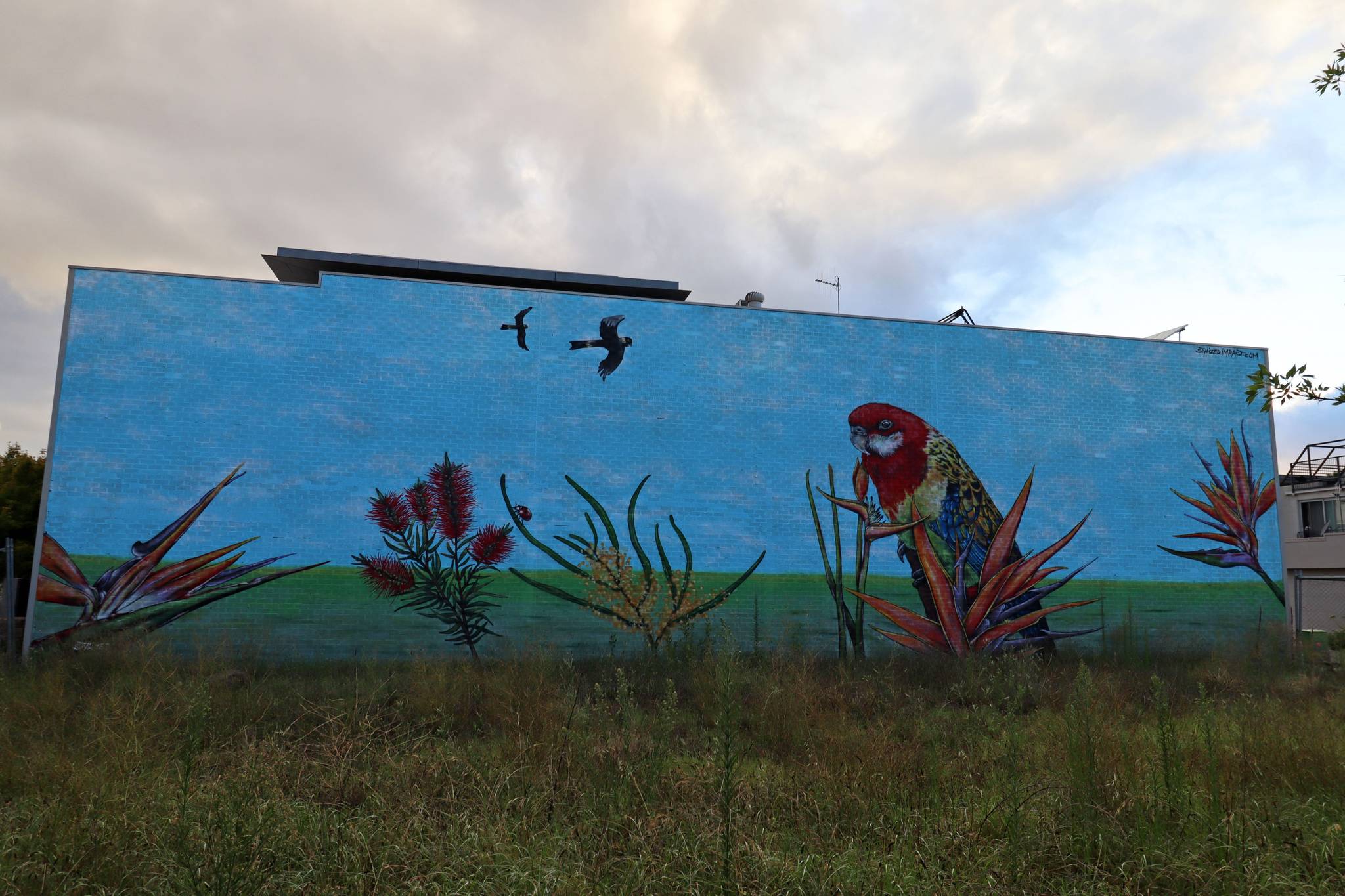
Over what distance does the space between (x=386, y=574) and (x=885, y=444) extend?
30.7 feet

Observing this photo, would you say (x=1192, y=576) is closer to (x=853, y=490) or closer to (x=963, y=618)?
(x=963, y=618)

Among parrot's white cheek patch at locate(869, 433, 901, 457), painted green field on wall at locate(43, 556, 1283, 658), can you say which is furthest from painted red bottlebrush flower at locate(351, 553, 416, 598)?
parrot's white cheek patch at locate(869, 433, 901, 457)

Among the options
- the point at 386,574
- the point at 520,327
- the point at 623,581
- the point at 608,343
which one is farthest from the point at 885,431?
the point at 386,574

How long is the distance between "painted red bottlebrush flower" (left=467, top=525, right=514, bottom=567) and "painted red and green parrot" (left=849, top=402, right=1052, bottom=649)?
6.50m

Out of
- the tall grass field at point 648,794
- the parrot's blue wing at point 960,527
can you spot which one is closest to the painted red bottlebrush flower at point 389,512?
the tall grass field at point 648,794

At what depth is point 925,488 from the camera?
1544 cm

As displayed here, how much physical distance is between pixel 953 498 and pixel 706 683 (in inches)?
281

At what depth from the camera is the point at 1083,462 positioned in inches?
642

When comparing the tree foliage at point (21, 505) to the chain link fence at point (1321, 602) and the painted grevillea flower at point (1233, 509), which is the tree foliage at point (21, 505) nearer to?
the painted grevillea flower at point (1233, 509)

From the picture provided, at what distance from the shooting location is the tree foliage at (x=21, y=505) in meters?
19.0

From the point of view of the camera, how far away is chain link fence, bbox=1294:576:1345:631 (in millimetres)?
22578

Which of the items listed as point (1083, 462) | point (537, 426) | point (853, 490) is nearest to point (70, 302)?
point (537, 426)

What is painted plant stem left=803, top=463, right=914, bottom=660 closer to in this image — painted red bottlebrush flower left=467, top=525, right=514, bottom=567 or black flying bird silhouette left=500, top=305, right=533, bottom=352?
painted red bottlebrush flower left=467, top=525, right=514, bottom=567
